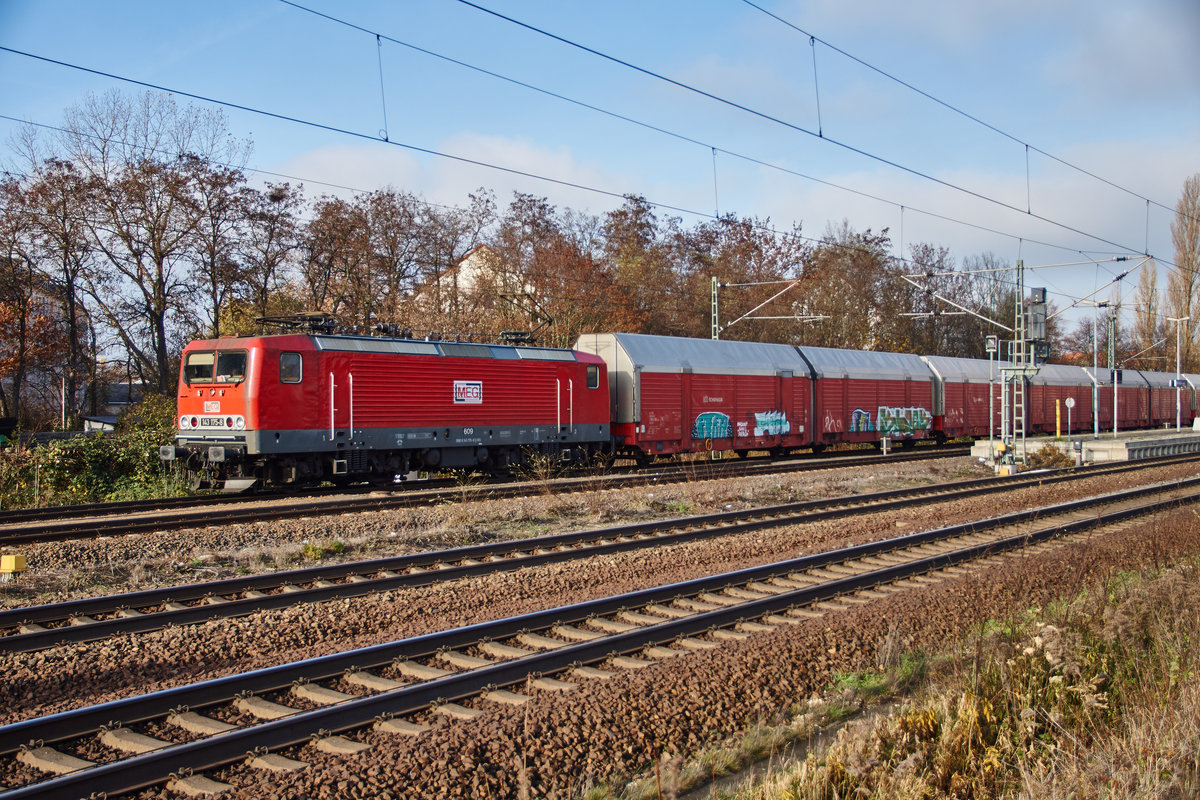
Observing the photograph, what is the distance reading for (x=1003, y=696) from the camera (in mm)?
5801

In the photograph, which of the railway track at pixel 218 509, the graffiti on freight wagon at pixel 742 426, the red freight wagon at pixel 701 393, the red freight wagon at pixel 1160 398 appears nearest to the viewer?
the railway track at pixel 218 509

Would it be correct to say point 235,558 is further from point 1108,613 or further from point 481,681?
point 1108,613

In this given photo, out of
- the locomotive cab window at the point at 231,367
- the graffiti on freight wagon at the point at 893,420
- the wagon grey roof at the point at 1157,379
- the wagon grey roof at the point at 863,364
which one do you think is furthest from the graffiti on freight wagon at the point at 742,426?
the wagon grey roof at the point at 1157,379

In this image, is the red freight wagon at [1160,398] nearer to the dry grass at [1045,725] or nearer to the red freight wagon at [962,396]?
the red freight wagon at [962,396]

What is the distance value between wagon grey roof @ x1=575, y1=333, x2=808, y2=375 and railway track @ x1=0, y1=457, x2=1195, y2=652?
9.22 m

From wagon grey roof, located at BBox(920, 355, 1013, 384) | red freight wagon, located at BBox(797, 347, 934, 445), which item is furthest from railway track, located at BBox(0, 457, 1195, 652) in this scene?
wagon grey roof, located at BBox(920, 355, 1013, 384)

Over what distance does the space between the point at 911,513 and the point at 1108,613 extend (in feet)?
27.4

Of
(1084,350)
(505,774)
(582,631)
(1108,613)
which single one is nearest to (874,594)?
(1108,613)

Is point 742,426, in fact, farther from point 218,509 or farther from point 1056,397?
point 1056,397

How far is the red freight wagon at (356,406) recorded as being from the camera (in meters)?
16.1

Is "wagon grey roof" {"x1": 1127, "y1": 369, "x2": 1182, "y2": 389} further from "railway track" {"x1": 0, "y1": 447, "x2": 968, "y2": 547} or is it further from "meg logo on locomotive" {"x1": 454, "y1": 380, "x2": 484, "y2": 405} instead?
"meg logo on locomotive" {"x1": 454, "y1": 380, "x2": 484, "y2": 405}

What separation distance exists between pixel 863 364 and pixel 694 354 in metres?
8.92

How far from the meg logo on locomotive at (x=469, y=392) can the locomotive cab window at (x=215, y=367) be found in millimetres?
4523

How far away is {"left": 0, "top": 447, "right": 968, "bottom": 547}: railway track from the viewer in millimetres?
12531
